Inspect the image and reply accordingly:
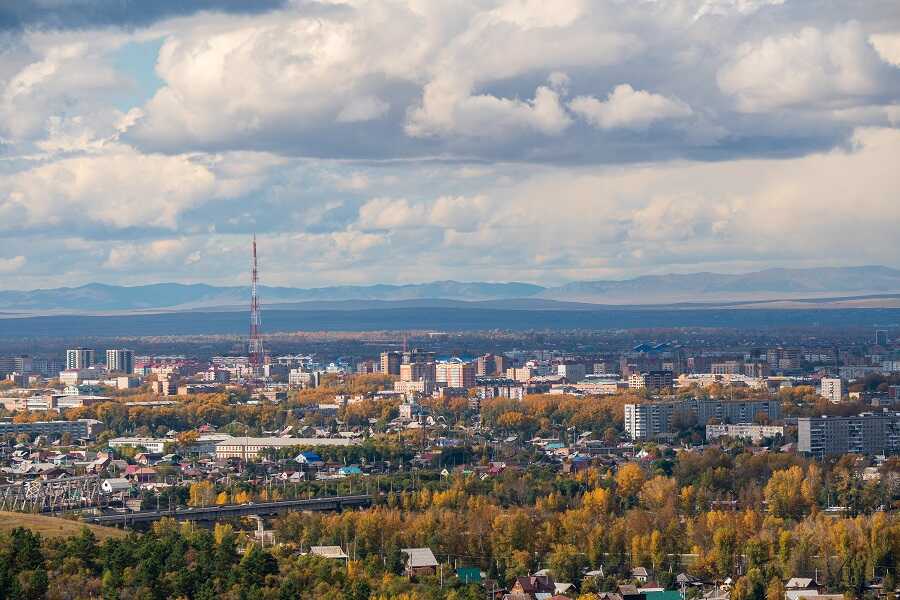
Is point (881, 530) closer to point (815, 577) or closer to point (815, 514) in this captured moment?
point (815, 577)

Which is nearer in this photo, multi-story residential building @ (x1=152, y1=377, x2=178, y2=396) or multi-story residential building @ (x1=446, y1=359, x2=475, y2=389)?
multi-story residential building @ (x1=152, y1=377, x2=178, y2=396)

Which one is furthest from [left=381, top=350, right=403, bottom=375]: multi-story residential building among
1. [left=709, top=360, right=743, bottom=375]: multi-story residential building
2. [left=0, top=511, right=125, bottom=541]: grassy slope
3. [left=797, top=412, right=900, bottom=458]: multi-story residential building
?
[left=0, top=511, right=125, bottom=541]: grassy slope

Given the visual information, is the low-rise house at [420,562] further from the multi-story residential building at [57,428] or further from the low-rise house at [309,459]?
the multi-story residential building at [57,428]

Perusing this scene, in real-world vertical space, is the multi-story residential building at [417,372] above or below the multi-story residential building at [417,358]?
below

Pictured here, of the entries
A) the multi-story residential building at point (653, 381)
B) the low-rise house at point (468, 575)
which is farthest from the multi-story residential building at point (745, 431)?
the low-rise house at point (468, 575)

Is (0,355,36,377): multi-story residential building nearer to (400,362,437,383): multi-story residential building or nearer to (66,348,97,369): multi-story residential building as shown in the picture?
(66,348,97,369): multi-story residential building
